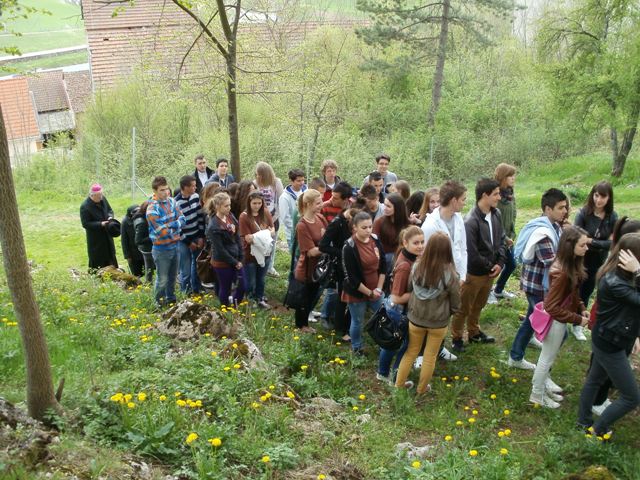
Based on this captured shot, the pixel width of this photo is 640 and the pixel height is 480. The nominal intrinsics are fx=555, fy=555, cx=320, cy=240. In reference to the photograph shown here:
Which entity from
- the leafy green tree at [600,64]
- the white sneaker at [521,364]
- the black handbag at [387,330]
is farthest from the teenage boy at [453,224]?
Result: the leafy green tree at [600,64]

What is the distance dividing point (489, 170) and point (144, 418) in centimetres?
2107

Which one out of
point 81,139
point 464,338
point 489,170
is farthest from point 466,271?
point 81,139

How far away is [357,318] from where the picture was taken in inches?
251

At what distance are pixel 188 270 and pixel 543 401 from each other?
17.1 ft

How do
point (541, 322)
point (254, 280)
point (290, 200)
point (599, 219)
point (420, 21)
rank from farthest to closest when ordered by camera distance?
1. point (420, 21)
2. point (290, 200)
3. point (254, 280)
4. point (599, 219)
5. point (541, 322)

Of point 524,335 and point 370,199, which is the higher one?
point 370,199

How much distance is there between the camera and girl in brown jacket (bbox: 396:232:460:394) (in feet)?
17.2

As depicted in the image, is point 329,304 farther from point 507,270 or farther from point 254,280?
point 507,270

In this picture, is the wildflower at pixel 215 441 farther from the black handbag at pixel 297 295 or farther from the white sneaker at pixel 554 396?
the white sneaker at pixel 554 396

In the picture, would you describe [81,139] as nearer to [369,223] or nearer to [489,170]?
[489,170]

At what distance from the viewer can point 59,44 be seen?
64.2 meters

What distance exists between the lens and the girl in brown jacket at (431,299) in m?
5.23

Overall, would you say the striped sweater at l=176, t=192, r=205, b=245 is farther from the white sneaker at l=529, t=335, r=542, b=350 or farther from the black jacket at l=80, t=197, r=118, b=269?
the white sneaker at l=529, t=335, r=542, b=350

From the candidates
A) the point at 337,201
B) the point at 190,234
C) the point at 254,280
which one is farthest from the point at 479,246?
the point at 190,234
